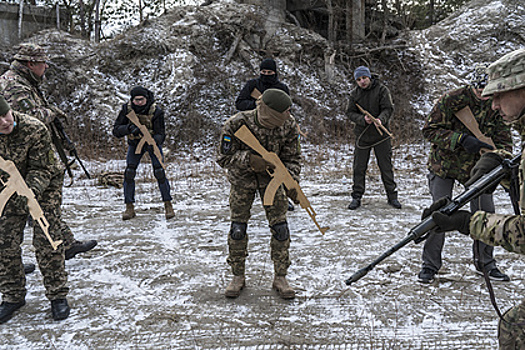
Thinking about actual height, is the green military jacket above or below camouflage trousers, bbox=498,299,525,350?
above

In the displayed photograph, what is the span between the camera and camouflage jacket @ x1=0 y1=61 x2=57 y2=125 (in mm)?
4164

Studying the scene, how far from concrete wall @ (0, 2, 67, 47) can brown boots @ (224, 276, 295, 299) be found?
14654 mm

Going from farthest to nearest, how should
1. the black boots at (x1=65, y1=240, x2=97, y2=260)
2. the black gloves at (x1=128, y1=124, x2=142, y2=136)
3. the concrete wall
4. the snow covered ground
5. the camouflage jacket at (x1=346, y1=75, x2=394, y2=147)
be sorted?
the concrete wall < the camouflage jacket at (x1=346, y1=75, x2=394, y2=147) < the black gloves at (x1=128, y1=124, x2=142, y2=136) < the black boots at (x1=65, y1=240, x2=97, y2=260) < the snow covered ground

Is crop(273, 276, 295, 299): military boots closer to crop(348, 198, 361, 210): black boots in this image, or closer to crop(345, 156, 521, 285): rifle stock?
crop(345, 156, 521, 285): rifle stock

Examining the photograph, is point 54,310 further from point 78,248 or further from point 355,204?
point 355,204

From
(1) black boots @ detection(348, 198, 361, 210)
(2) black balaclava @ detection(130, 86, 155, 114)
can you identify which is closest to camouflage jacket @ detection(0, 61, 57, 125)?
(2) black balaclava @ detection(130, 86, 155, 114)

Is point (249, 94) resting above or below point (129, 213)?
above

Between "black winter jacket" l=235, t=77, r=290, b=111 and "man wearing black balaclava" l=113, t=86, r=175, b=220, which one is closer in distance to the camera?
"black winter jacket" l=235, t=77, r=290, b=111

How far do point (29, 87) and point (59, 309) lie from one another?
2.56 meters

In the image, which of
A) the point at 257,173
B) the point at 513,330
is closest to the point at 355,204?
the point at 257,173

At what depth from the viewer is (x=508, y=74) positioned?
5.96ft

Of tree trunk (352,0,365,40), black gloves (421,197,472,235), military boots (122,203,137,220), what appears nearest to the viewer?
black gloves (421,197,472,235)

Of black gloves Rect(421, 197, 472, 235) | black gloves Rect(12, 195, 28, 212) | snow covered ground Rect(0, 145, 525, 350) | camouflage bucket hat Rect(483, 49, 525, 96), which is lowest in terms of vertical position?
snow covered ground Rect(0, 145, 525, 350)

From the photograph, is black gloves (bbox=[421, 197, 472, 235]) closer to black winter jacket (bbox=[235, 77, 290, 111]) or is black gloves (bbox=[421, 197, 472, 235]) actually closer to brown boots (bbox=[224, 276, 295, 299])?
brown boots (bbox=[224, 276, 295, 299])
